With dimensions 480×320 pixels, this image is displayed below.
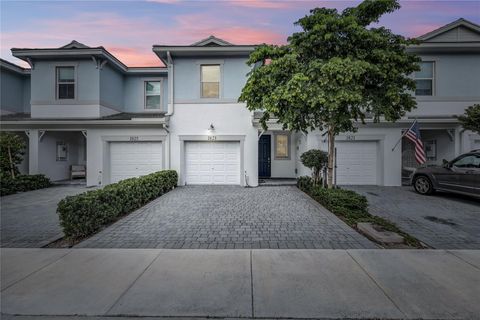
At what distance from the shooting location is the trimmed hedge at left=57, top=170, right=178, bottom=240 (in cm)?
479

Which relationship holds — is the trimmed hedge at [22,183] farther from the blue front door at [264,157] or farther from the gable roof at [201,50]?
the blue front door at [264,157]

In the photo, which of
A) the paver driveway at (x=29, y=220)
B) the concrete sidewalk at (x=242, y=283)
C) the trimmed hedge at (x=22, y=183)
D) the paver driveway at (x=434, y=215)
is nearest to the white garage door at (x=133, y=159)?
the paver driveway at (x=29, y=220)

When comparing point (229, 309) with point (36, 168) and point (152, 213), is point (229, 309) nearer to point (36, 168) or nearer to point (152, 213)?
point (152, 213)

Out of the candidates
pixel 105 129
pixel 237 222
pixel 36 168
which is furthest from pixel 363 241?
pixel 36 168

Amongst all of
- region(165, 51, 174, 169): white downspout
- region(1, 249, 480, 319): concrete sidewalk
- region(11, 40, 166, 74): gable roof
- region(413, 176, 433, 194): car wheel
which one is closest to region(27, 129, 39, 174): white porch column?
region(11, 40, 166, 74): gable roof

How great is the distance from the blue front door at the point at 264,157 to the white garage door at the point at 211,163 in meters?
2.73

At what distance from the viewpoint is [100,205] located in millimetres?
5438

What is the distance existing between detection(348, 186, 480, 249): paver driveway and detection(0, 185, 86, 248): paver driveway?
305 inches

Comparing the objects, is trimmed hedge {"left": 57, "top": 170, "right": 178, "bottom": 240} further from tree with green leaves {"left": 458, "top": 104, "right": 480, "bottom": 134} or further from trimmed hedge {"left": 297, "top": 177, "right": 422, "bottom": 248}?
tree with green leaves {"left": 458, "top": 104, "right": 480, "bottom": 134}

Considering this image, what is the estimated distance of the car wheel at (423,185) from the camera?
356 inches

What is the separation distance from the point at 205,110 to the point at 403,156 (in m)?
10.8

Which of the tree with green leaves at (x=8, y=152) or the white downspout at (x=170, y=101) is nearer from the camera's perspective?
the tree with green leaves at (x=8, y=152)

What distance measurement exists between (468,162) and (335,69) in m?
6.20

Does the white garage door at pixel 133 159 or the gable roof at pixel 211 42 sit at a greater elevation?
→ the gable roof at pixel 211 42
